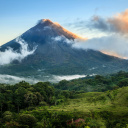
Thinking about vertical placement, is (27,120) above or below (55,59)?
below

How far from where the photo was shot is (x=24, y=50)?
16962 cm

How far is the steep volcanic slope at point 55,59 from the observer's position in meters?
136

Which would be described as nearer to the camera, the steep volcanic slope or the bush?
the bush

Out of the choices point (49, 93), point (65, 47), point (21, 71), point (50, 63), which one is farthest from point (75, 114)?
point (65, 47)

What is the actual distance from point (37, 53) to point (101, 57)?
70132 millimetres

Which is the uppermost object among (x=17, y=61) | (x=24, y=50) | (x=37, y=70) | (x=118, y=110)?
(x=24, y=50)

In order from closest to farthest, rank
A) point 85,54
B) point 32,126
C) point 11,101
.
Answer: point 32,126
point 11,101
point 85,54

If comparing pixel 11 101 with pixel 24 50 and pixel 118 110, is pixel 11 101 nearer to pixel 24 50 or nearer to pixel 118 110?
pixel 118 110

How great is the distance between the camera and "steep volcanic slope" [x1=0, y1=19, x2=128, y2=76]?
136500mm

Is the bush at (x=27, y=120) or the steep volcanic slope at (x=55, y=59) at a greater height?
the steep volcanic slope at (x=55, y=59)

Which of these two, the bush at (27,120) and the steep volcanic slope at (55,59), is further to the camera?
the steep volcanic slope at (55,59)

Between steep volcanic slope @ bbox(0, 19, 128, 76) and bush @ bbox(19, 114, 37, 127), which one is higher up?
steep volcanic slope @ bbox(0, 19, 128, 76)

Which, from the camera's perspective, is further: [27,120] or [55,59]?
[55,59]

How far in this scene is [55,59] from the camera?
15888cm
